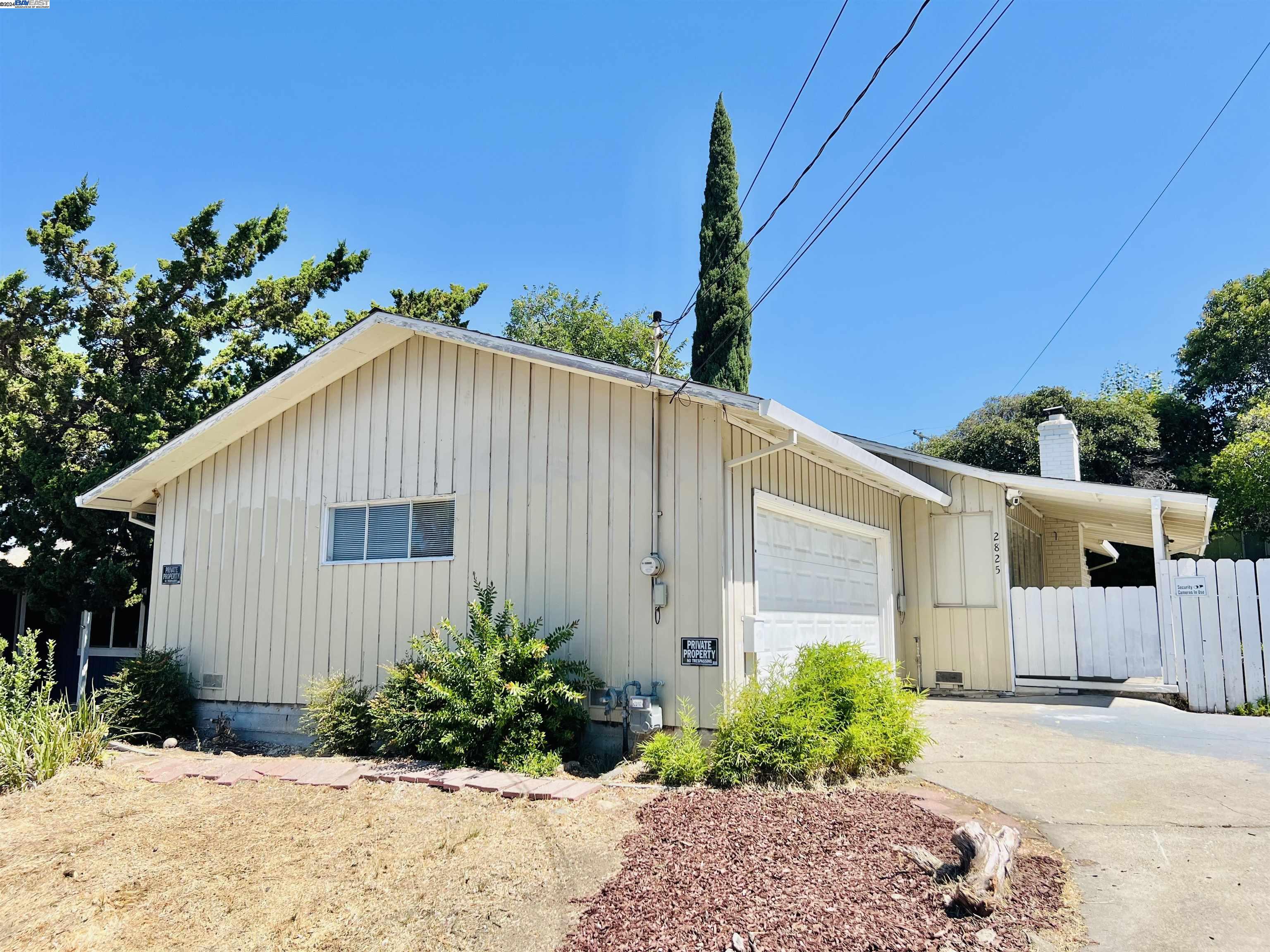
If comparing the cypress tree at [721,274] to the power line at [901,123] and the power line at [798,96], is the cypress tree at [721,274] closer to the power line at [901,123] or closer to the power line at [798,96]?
the power line at [798,96]

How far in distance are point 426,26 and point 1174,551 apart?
1739 centimetres

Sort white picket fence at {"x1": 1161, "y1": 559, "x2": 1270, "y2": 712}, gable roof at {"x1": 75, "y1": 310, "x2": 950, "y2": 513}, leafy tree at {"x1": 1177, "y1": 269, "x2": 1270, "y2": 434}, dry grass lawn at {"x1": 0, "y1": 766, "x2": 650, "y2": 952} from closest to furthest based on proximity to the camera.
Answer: dry grass lawn at {"x1": 0, "y1": 766, "x2": 650, "y2": 952} < gable roof at {"x1": 75, "y1": 310, "x2": 950, "y2": 513} < white picket fence at {"x1": 1161, "y1": 559, "x2": 1270, "y2": 712} < leafy tree at {"x1": 1177, "y1": 269, "x2": 1270, "y2": 434}

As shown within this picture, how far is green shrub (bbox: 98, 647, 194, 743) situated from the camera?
8820 mm

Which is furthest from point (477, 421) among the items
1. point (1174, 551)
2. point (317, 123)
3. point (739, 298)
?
point (1174, 551)

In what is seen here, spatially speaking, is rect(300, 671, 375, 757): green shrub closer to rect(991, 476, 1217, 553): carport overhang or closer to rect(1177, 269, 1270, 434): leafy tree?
rect(991, 476, 1217, 553): carport overhang

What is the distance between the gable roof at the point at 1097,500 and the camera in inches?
405

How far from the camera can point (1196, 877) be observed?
4.09 metres

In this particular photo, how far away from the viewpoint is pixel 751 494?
7.51m

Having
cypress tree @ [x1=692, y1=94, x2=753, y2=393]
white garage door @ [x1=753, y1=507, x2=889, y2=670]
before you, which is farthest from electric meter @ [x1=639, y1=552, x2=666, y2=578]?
cypress tree @ [x1=692, y1=94, x2=753, y2=393]

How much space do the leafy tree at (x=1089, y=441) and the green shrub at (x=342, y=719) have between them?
19008 millimetres

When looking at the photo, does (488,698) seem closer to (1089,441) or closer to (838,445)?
(838,445)

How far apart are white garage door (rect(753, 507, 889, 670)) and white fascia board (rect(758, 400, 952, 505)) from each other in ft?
2.87

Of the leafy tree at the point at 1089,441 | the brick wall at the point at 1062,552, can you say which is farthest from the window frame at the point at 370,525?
the leafy tree at the point at 1089,441

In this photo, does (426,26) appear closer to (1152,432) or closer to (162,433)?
(162,433)
